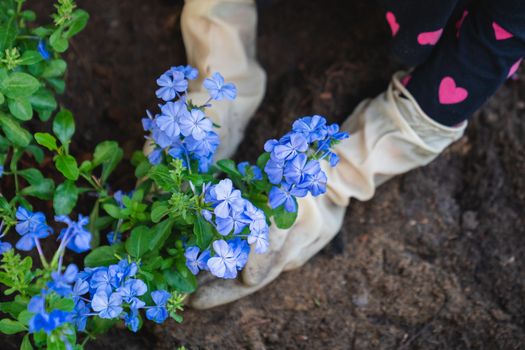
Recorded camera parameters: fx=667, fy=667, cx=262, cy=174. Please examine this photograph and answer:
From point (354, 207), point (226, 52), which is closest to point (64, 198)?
point (226, 52)

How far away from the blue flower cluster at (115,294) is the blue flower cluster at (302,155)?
352mm


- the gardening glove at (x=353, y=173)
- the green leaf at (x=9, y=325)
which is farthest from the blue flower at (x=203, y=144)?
the green leaf at (x=9, y=325)

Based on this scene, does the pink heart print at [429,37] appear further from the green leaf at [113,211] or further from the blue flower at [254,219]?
the green leaf at [113,211]

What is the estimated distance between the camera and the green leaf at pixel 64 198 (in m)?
1.54

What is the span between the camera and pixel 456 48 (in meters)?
1.76

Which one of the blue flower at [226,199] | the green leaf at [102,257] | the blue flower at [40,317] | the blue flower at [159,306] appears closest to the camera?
the blue flower at [40,317]

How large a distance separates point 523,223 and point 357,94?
66 centimetres

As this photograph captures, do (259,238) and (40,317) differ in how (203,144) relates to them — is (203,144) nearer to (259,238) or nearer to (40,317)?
(259,238)

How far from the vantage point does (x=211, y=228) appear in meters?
1.43

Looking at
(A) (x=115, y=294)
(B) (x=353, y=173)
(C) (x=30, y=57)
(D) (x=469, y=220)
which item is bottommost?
(D) (x=469, y=220)

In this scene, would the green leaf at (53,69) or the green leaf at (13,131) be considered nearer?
the green leaf at (13,131)

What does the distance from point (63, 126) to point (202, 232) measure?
1.57 feet

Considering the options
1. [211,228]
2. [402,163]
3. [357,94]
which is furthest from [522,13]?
[211,228]

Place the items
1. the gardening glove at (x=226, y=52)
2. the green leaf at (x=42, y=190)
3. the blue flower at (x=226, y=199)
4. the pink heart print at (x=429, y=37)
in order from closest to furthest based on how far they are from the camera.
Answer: the blue flower at (x=226, y=199) → the green leaf at (x=42, y=190) → the pink heart print at (x=429, y=37) → the gardening glove at (x=226, y=52)
